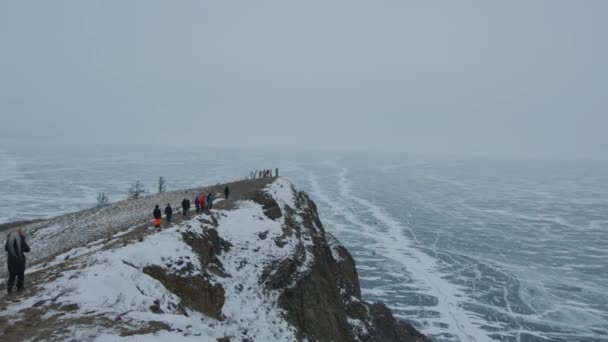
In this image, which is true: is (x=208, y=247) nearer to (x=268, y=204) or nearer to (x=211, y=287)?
(x=211, y=287)

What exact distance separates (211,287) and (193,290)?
1079mm

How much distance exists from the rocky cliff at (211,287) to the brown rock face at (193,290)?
1.7 inches

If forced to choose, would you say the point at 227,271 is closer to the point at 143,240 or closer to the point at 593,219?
the point at 143,240

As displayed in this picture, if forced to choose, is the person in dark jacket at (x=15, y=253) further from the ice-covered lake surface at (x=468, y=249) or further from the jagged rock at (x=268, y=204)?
the ice-covered lake surface at (x=468, y=249)

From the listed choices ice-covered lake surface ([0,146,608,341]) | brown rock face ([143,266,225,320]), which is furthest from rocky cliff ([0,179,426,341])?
ice-covered lake surface ([0,146,608,341])

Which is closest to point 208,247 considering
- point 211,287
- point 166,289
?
point 211,287

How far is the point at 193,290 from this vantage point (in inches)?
648

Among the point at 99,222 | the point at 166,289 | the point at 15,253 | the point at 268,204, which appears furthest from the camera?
the point at 99,222

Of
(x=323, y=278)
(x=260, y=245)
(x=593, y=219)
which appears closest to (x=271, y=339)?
(x=260, y=245)

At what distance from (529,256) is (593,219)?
1444 inches

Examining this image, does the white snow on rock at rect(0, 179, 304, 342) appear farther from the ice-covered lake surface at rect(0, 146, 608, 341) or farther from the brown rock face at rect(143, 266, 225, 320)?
the ice-covered lake surface at rect(0, 146, 608, 341)

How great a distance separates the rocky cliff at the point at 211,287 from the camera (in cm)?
1148

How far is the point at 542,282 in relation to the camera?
140ft

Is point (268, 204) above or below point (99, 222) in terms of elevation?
above
